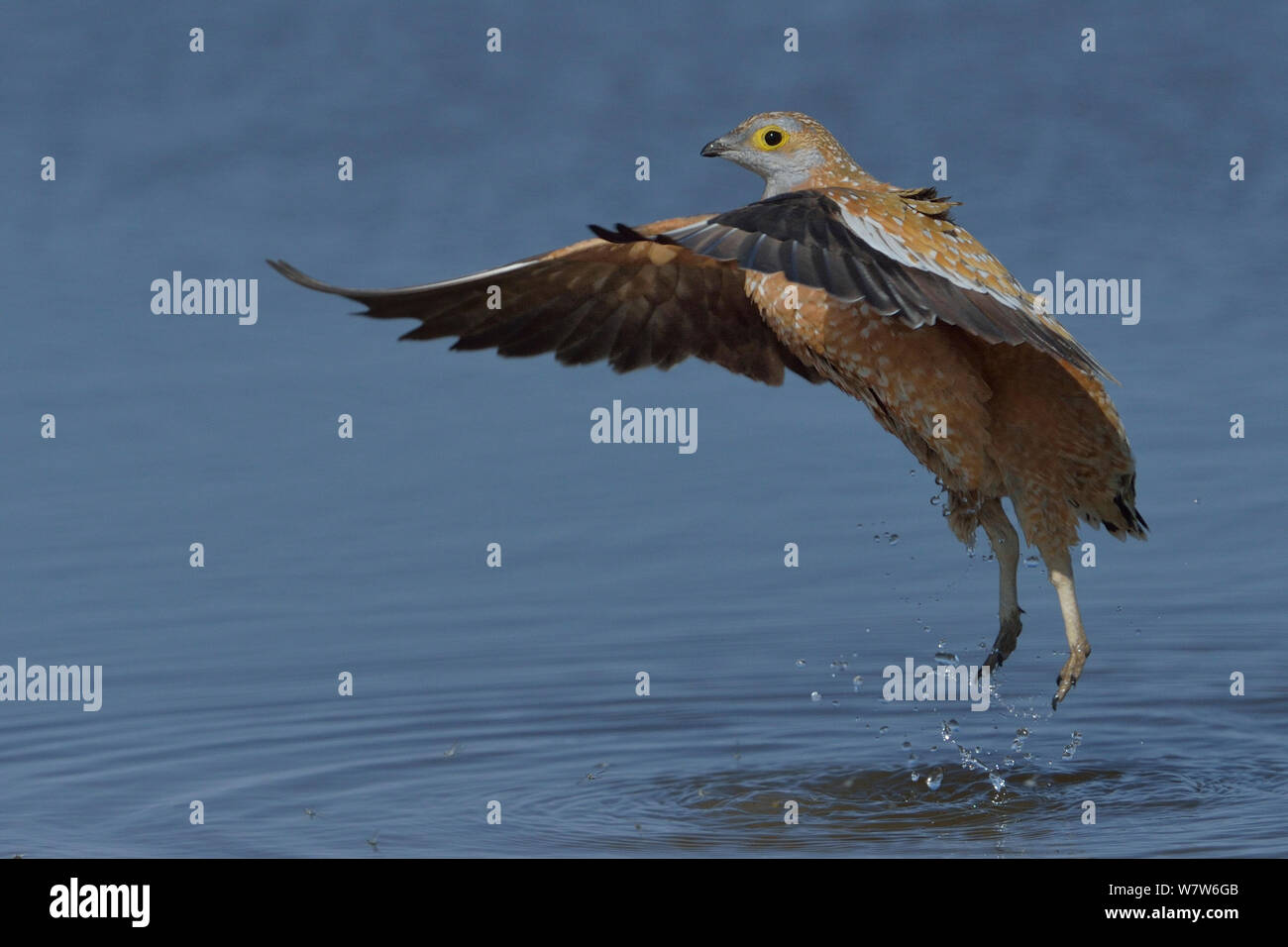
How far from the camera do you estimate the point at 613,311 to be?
41.3 ft

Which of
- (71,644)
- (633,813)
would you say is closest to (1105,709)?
(633,813)

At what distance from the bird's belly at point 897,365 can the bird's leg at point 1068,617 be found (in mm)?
585

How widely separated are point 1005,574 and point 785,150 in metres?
2.39

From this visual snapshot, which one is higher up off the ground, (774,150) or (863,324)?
(774,150)

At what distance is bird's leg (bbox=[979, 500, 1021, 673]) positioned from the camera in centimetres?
1190

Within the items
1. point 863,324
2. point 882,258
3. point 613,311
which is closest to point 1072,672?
point 863,324

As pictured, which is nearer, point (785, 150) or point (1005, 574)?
point (785, 150)

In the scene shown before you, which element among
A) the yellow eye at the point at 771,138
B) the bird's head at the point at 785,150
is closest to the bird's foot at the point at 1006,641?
the bird's head at the point at 785,150

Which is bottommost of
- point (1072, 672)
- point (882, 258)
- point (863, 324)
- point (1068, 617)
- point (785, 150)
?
point (1072, 672)

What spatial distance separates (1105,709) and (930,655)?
4.07 feet

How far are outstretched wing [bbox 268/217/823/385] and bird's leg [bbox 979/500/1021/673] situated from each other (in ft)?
4.08

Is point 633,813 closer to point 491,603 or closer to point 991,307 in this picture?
point 991,307

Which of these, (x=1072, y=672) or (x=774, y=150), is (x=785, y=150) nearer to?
(x=774, y=150)

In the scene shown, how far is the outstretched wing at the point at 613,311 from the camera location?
1211 cm
